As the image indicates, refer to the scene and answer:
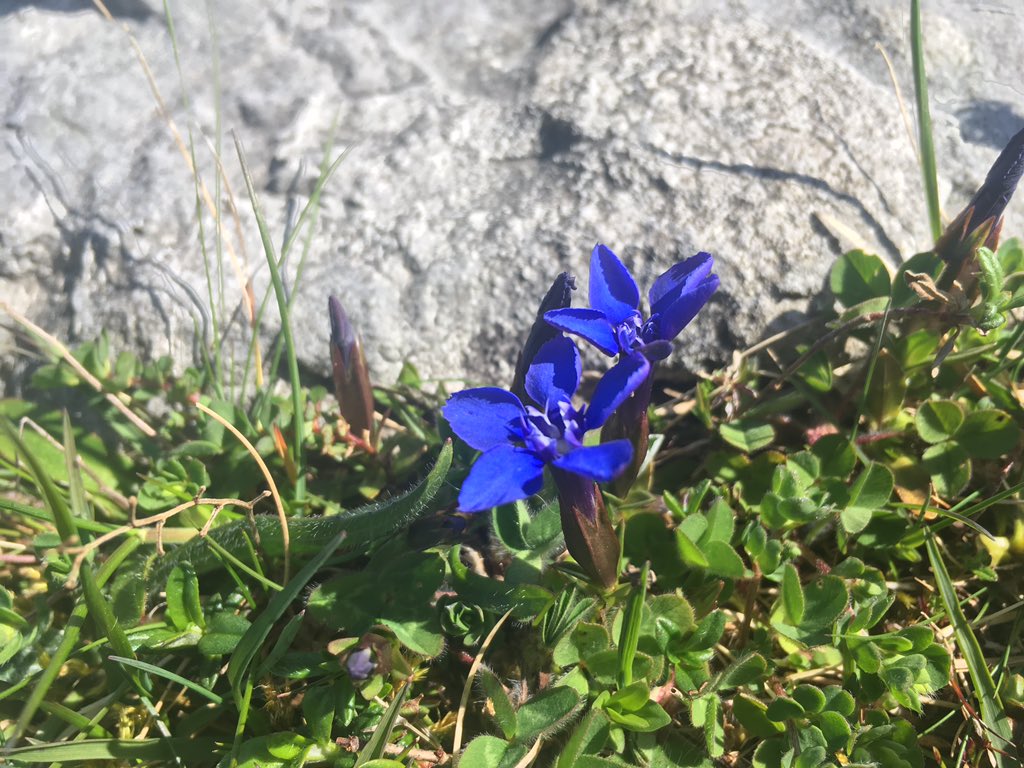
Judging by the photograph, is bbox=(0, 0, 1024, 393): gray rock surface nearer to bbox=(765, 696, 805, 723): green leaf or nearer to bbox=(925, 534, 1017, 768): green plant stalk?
bbox=(925, 534, 1017, 768): green plant stalk

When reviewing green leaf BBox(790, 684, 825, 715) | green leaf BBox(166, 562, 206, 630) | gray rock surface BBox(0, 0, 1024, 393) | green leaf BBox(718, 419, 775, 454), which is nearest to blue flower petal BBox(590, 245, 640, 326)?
green leaf BBox(718, 419, 775, 454)

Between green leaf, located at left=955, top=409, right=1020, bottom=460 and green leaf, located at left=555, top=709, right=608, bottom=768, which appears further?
green leaf, located at left=955, top=409, right=1020, bottom=460

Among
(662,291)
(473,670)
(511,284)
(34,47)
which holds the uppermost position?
(34,47)

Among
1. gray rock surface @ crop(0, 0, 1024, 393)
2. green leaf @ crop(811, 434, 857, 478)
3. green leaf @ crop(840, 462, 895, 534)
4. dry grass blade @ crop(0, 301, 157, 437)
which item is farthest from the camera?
gray rock surface @ crop(0, 0, 1024, 393)

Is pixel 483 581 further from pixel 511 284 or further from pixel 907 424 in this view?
pixel 907 424

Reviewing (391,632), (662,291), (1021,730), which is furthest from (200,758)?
(1021,730)

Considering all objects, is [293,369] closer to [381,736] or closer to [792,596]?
[381,736]

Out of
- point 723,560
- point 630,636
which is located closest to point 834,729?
point 723,560
